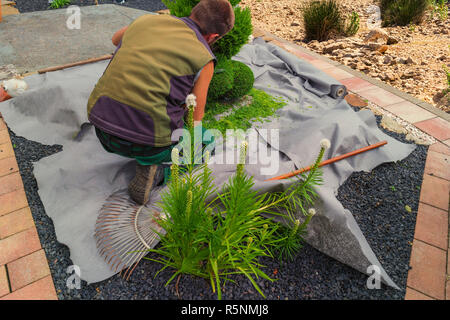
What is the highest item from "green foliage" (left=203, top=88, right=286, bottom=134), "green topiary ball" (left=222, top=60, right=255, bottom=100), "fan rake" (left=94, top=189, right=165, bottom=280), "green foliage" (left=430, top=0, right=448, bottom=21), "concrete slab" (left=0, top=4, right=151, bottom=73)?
"green foliage" (left=430, top=0, right=448, bottom=21)

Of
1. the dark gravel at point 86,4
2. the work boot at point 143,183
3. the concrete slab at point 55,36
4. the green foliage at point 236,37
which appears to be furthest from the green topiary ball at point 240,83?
the dark gravel at point 86,4

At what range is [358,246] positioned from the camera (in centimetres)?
162

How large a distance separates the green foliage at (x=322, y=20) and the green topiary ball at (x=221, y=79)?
3517mm

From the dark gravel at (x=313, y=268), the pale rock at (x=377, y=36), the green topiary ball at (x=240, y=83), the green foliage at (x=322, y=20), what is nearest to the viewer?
the dark gravel at (x=313, y=268)

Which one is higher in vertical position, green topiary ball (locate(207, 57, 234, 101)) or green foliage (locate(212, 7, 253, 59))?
green foliage (locate(212, 7, 253, 59))

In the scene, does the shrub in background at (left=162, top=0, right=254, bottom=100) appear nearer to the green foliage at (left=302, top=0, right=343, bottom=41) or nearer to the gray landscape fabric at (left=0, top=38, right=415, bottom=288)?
the gray landscape fabric at (left=0, top=38, right=415, bottom=288)

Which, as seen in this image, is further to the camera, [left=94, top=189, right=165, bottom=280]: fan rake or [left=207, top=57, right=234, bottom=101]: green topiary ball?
[left=207, top=57, right=234, bottom=101]: green topiary ball

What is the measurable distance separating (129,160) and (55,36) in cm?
342

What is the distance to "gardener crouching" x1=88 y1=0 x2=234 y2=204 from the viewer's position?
1572 millimetres

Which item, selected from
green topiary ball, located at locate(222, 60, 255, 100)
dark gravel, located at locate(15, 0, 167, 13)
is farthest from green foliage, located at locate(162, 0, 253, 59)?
dark gravel, located at locate(15, 0, 167, 13)

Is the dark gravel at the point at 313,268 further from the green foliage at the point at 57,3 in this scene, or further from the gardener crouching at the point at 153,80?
the green foliage at the point at 57,3

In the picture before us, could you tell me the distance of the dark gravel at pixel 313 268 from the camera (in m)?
1.53

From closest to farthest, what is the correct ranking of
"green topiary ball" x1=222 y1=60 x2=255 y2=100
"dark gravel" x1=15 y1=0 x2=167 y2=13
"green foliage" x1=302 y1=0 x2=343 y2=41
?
1. "green topiary ball" x1=222 y1=60 x2=255 y2=100
2. "green foliage" x1=302 y1=0 x2=343 y2=41
3. "dark gravel" x1=15 y1=0 x2=167 y2=13
